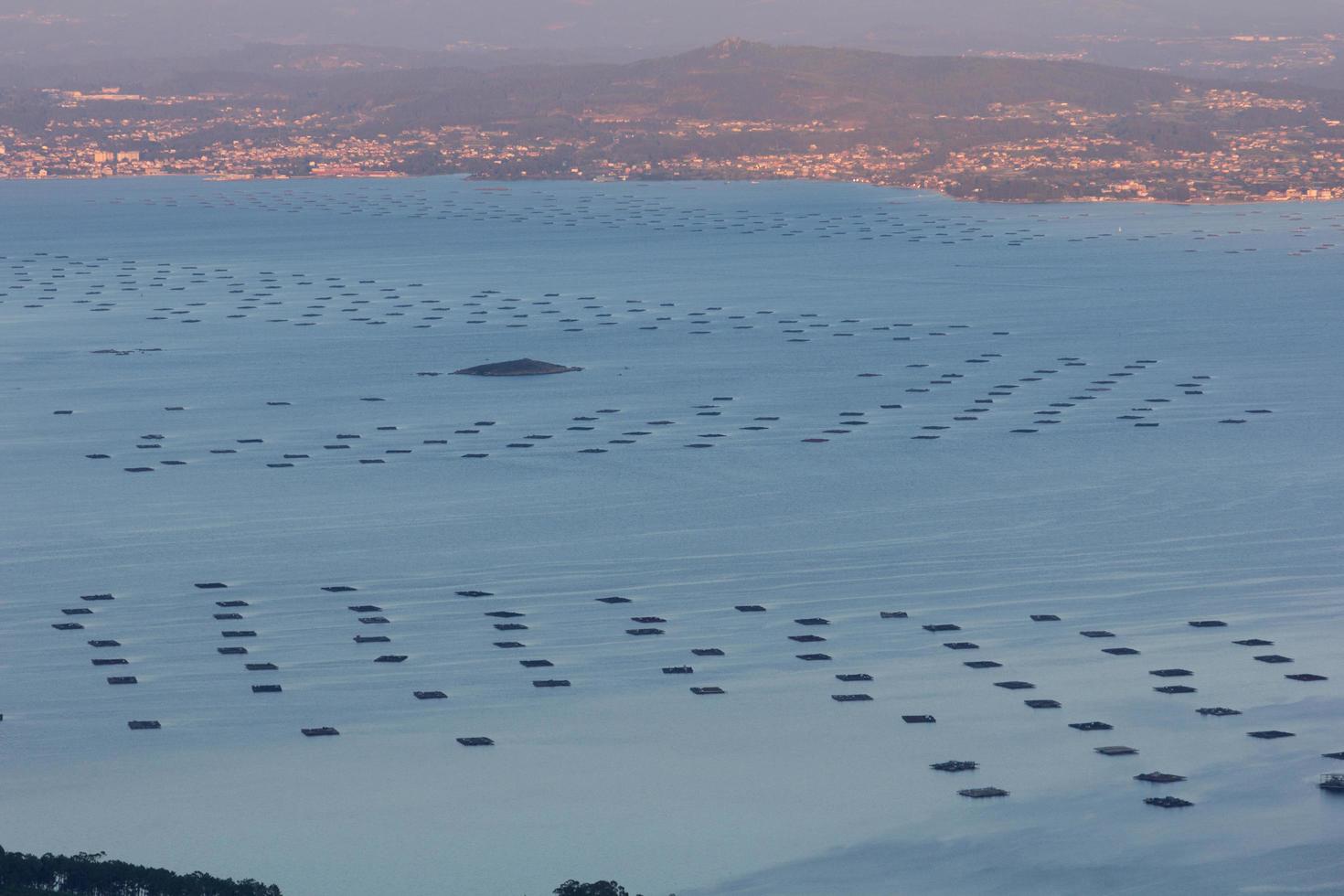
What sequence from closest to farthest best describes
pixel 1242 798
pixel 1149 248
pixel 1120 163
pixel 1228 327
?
1. pixel 1242 798
2. pixel 1228 327
3. pixel 1149 248
4. pixel 1120 163

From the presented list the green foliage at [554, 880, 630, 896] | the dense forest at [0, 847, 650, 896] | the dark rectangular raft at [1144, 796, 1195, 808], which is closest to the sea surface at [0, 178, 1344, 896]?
the dark rectangular raft at [1144, 796, 1195, 808]

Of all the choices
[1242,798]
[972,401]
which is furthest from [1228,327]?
→ [1242,798]

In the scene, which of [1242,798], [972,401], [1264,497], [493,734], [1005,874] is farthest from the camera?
[972,401]

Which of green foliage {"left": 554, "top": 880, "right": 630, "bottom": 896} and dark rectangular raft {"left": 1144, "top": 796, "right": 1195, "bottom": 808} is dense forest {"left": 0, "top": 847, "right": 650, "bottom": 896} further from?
dark rectangular raft {"left": 1144, "top": 796, "right": 1195, "bottom": 808}

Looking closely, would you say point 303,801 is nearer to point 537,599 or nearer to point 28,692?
point 28,692

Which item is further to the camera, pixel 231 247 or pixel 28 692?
pixel 231 247

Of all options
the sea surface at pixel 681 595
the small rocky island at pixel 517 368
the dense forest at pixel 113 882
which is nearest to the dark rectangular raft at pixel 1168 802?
the sea surface at pixel 681 595

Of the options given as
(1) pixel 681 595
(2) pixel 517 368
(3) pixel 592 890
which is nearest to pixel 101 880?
(3) pixel 592 890
